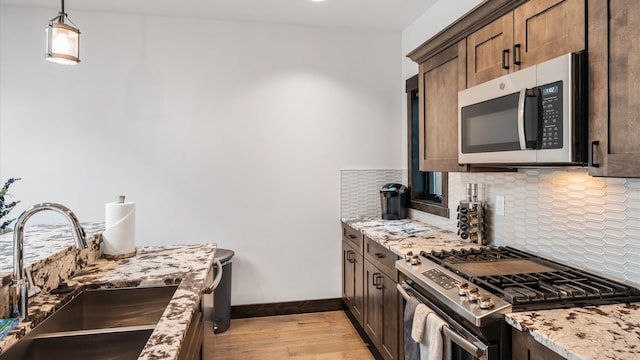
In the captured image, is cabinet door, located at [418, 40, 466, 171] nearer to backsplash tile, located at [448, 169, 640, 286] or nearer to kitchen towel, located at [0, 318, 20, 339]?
backsplash tile, located at [448, 169, 640, 286]

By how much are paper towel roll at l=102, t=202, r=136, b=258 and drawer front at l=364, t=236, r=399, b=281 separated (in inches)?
58.0

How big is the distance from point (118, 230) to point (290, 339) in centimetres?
172

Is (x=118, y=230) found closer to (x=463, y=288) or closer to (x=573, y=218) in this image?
(x=463, y=288)

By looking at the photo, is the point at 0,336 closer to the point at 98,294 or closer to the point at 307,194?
the point at 98,294

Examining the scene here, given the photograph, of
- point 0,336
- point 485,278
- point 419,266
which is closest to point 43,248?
point 0,336

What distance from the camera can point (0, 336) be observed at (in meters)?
1.16

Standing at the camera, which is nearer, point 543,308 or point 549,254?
point 543,308

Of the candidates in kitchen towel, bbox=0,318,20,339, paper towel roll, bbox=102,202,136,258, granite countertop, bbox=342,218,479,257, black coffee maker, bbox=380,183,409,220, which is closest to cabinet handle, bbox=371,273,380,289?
granite countertop, bbox=342,218,479,257

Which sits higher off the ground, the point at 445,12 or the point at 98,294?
the point at 445,12

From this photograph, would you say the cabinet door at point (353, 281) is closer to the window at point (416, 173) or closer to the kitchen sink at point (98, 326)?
the window at point (416, 173)

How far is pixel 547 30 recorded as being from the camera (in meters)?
1.59

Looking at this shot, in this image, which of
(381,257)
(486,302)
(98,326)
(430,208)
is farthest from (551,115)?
(98,326)

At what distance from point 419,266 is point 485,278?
1.31 feet

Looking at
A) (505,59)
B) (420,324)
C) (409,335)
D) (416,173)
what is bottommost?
(409,335)
